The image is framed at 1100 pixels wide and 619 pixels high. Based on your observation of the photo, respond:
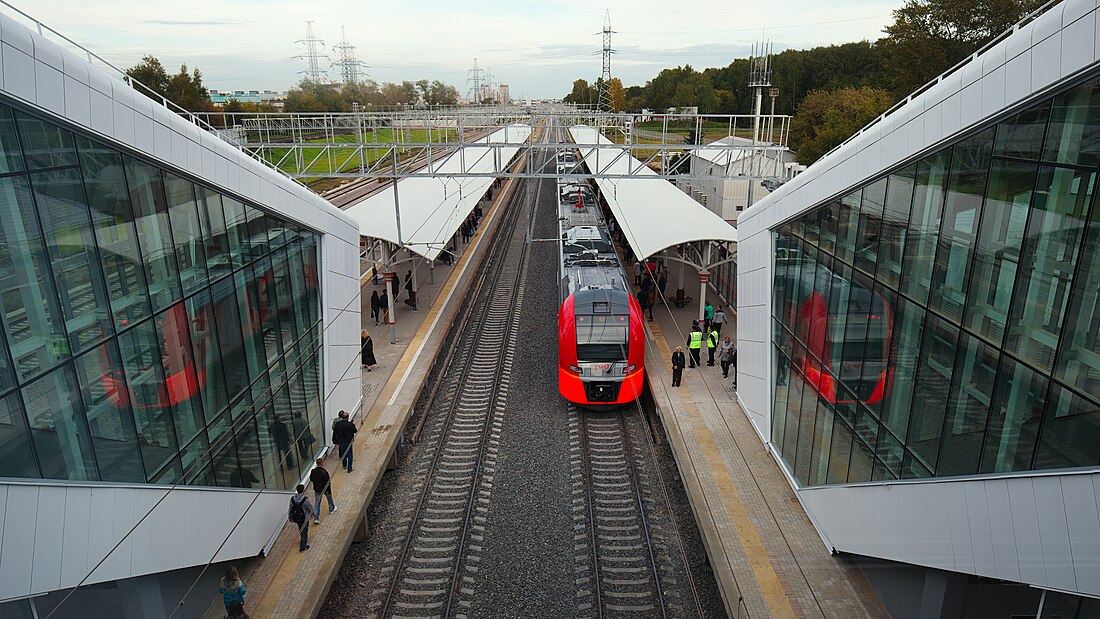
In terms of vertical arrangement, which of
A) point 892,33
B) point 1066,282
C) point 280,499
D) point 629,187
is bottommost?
point 280,499

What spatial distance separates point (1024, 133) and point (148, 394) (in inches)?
312

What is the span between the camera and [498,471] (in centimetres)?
1221

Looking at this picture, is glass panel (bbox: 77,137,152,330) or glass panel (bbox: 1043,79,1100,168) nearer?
glass panel (bbox: 1043,79,1100,168)

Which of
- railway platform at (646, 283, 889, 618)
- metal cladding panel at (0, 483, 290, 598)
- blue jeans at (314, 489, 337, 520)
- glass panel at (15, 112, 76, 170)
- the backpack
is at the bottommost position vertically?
railway platform at (646, 283, 889, 618)

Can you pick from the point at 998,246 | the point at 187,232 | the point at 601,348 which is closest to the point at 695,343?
the point at 601,348

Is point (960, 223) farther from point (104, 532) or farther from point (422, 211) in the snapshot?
point (422, 211)

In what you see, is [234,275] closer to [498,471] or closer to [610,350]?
[498,471]

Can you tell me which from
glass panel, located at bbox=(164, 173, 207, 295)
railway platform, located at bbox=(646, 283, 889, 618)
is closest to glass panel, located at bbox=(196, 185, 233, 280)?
glass panel, located at bbox=(164, 173, 207, 295)

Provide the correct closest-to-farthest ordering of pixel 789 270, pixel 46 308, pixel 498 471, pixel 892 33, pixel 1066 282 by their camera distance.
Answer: pixel 1066 282 < pixel 46 308 < pixel 789 270 < pixel 498 471 < pixel 892 33

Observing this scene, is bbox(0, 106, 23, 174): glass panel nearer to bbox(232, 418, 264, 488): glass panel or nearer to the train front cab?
bbox(232, 418, 264, 488): glass panel

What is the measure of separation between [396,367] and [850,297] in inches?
425

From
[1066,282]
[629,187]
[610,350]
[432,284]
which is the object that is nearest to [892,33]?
[629,187]

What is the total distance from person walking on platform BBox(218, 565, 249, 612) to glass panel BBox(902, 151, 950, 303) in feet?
25.7

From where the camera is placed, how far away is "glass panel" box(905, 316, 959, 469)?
6523mm
